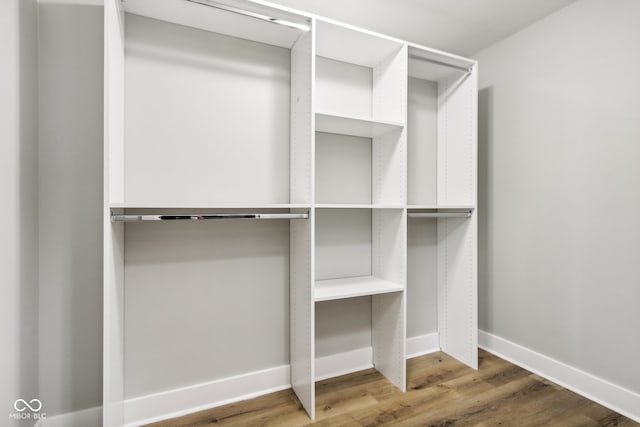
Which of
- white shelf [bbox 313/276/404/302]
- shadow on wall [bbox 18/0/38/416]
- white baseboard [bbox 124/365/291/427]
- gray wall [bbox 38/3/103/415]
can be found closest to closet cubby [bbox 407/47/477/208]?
white shelf [bbox 313/276/404/302]

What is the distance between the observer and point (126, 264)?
1671mm

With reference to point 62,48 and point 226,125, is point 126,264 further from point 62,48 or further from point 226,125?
point 62,48

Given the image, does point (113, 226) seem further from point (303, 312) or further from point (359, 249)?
point (359, 249)

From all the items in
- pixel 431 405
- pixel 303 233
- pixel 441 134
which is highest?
pixel 441 134

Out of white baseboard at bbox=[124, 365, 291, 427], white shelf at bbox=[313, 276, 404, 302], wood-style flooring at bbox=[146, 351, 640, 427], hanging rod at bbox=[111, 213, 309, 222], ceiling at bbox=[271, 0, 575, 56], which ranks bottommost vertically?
wood-style flooring at bbox=[146, 351, 640, 427]

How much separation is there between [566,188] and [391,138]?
119 cm

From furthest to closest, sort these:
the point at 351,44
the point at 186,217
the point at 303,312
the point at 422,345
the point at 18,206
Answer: the point at 422,345 < the point at 351,44 < the point at 303,312 < the point at 186,217 < the point at 18,206

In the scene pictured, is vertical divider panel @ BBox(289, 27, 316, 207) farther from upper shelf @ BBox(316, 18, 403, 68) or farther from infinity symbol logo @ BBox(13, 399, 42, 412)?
infinity symbol logo @ BBox(13, 399, 42, 412)

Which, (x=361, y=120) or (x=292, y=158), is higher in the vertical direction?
(x=361, y=120)

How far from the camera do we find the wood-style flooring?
1.69 meters

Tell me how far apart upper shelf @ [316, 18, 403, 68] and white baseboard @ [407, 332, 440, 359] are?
2.13 m

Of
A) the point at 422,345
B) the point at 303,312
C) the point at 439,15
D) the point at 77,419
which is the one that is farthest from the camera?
the point at 422,345

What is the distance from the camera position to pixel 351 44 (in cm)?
193

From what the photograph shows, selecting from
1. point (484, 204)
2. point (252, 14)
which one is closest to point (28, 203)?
point (252, 14)
